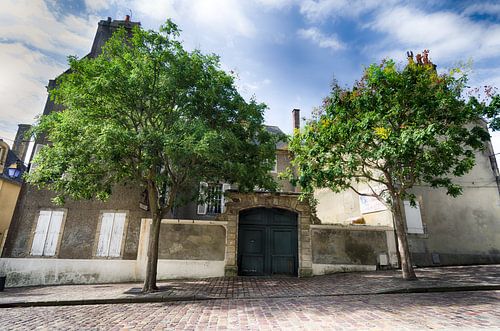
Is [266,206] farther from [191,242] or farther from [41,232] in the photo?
[41,232]

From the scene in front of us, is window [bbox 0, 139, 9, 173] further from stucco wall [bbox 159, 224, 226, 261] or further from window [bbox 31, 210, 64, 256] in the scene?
stucco wall [bbox 159, 224, 226, 261]

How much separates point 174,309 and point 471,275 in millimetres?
9452

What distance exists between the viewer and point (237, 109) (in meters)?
8.84

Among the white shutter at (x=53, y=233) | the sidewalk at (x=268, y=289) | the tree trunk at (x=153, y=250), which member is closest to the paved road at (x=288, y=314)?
the sidewalk at (x=268, y=289)

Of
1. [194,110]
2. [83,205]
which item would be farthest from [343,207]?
[83,205]

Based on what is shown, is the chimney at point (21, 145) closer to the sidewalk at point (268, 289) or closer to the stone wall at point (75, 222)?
the stone wall at point (75, 222)

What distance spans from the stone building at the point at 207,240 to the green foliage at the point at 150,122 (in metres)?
2.37

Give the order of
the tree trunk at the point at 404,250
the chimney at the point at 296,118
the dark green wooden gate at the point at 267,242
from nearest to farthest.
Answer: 1. the tree trunk at the point at 404,250
2. the dark green wooden gate at the point at 267,242
3. the chimney at the point at 296,118

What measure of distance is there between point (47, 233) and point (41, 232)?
24 centimetres

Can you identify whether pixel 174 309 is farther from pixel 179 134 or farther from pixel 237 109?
pixel 237 109

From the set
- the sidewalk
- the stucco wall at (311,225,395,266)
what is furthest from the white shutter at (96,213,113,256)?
the stucco wall at (311,225,395,266)

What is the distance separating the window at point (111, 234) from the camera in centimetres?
1059

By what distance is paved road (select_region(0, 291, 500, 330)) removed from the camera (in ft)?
15.0

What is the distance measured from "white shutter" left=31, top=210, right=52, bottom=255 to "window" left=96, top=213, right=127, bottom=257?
212 cm
